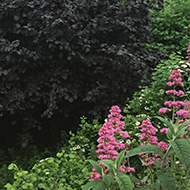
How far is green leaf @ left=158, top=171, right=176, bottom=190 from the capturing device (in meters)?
1.89

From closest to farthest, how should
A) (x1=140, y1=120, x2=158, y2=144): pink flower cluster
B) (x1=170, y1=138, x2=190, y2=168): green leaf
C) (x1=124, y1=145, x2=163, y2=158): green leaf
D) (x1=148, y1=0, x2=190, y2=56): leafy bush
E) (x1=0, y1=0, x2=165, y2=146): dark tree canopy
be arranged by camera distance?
(x1=170, y1=138, x2=190, y2=168): green leaf → (x1=124, y1=145, x2=163, y2=158): green leaf → (x1=140, y1=120, x2=158, y2=144): pink flower cluster → (x1=0, y1=0, x2=165, y2=146): dark tree canopy → (x1=148, y1=0, x2=190, y2=56): leafy bush

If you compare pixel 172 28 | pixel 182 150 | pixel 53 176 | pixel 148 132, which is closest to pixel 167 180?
pixel 182 150

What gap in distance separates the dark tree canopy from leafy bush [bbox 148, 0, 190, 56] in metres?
1.22

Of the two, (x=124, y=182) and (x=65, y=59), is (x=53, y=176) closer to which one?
(x=124, y=182)

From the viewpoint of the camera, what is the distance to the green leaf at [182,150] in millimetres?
1765

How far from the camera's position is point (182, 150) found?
181 cm

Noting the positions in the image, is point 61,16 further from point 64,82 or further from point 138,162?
point 138,162

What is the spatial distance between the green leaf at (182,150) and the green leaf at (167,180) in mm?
206

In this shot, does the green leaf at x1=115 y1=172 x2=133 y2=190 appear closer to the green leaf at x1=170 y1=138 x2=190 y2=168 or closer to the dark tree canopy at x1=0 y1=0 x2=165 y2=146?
the green leaf at x1=170 y1=138 x2=190 y2=168

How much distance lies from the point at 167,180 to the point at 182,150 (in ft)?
0.74

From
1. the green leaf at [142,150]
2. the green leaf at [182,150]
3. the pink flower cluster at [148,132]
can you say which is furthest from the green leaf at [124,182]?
the pink flower cluster at [148,132]

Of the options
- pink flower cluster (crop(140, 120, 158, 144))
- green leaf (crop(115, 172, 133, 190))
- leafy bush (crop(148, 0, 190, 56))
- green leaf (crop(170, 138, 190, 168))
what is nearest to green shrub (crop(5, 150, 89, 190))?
pink flower cluster (crop(140, 120, 158, 144))

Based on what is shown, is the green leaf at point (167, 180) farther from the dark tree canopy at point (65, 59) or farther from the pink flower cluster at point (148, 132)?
the dark tree canopy at point (65, 59)

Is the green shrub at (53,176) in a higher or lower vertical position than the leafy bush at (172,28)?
lower
